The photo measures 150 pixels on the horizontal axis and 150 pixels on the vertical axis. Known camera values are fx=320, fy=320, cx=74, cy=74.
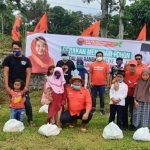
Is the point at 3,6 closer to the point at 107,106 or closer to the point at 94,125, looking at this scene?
the point at 107,106

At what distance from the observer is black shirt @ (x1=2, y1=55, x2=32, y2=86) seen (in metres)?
6.04

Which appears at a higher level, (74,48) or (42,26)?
(42,26)

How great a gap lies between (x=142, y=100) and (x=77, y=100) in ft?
3.97

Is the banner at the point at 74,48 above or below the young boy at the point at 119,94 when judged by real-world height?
above

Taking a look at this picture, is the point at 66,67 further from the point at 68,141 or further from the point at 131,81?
the point at 68,141

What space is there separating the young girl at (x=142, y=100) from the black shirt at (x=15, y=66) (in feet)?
7.03

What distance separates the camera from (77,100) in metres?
6.08

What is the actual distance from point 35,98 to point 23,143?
454cm

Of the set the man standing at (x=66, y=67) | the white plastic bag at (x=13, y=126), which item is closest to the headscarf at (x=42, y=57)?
the man standing at (x=66, y=67)

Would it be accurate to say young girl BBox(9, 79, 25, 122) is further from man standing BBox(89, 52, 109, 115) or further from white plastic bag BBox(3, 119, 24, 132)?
man standing BBox(89, 52, 109, 115)

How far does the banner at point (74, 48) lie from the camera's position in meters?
10.0

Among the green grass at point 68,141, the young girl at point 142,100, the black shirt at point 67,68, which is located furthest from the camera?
the black shirt at point 67,68

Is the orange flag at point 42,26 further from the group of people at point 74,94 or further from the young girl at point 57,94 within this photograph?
the young girl at point 57,94

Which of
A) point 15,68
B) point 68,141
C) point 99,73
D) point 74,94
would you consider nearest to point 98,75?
point 99,73
